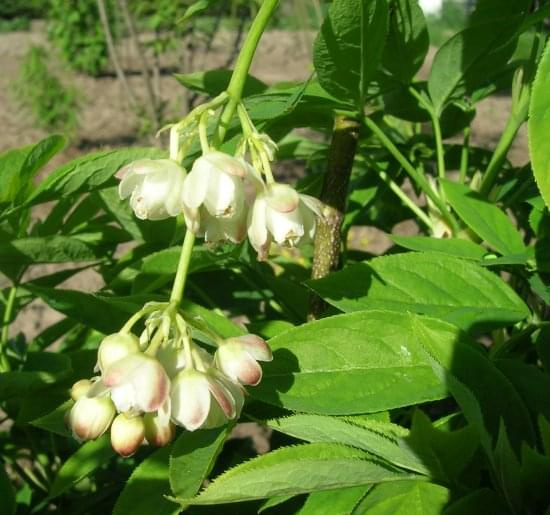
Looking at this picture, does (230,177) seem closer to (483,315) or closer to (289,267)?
(483,315)

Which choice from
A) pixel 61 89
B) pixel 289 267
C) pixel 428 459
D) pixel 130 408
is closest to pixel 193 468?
pixel 130 408

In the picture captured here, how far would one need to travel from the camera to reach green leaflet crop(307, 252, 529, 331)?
33.3 inches

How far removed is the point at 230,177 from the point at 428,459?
276 millimetres

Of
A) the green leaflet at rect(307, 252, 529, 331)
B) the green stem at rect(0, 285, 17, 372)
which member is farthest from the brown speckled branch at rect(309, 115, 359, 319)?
the green stem at rect(0, 285, 17, 372)

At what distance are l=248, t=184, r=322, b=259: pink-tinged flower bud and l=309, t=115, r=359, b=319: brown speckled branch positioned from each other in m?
0.23

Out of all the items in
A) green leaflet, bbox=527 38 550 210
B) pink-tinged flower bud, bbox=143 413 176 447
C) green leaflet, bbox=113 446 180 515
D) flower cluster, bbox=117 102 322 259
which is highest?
green leaflet, bbox=527 38 550 210

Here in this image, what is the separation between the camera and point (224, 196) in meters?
0.65

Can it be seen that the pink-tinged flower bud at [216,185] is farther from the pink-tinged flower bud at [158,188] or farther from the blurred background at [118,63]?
the blurred background at [118,63]

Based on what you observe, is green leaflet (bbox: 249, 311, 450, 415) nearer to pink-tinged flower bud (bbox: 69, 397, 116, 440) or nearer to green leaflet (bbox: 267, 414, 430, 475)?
green leaflet (bbox: 267, 414, 430, 475)

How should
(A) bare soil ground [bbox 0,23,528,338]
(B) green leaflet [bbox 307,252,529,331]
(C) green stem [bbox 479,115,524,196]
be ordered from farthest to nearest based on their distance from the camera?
1. (A) bare soil ground [bbox 0,23,528,338]
2. (C) green stem [bbox 479,115,524,196]
3. (B) green leaflet [bbox 307,252,529,331]

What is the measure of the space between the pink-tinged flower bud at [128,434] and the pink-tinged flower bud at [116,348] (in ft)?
0.16

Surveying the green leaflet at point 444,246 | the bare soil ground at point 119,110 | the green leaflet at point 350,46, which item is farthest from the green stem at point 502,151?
the bare soil ground at point 119,110

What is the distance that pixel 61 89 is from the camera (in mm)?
7422

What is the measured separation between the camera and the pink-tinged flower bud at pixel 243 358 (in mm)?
669
